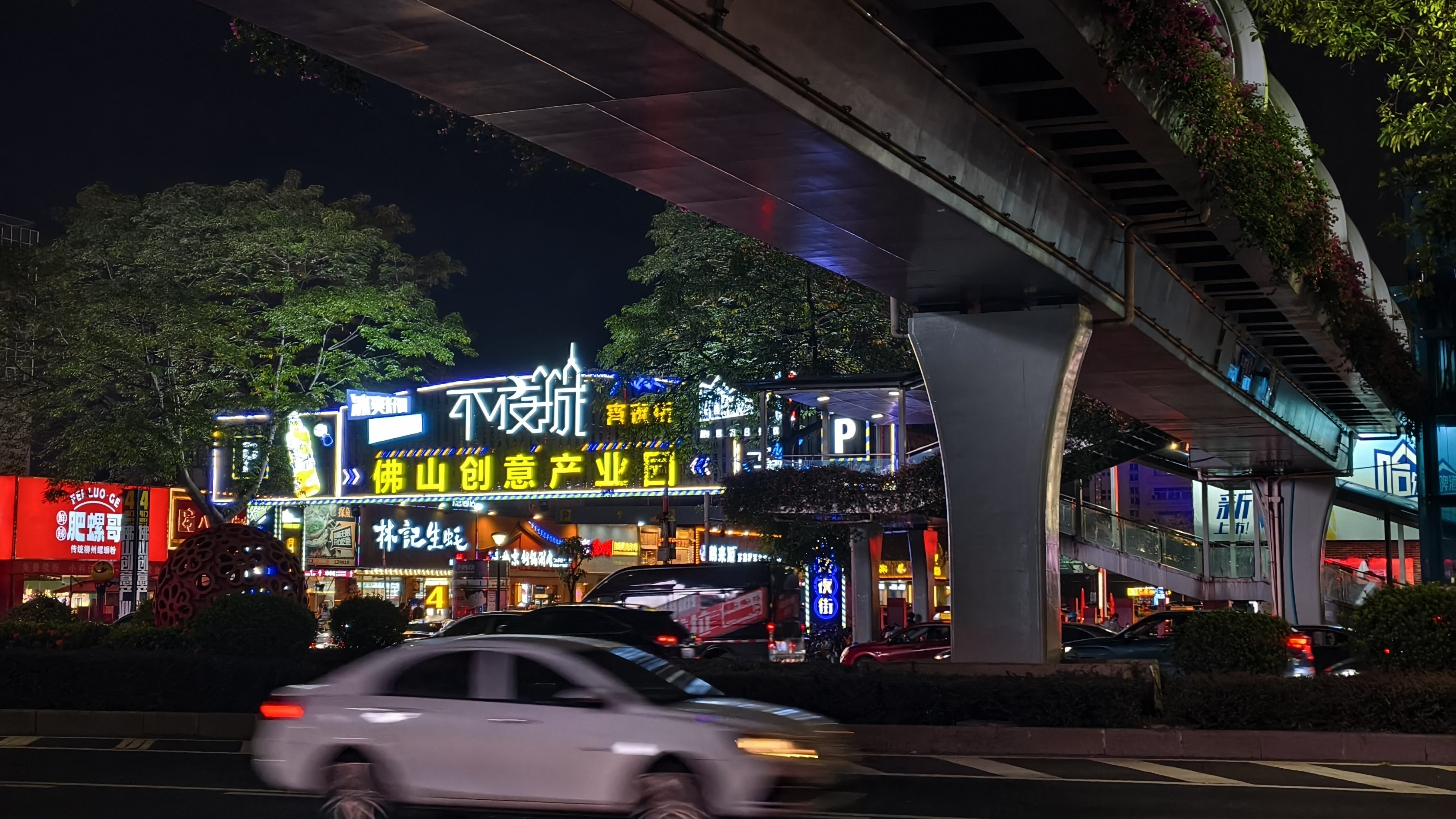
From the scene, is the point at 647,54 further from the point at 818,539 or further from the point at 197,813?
the point at 818,539

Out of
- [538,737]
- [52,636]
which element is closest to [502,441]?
[52,636]

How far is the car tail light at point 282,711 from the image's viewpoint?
10211 mm

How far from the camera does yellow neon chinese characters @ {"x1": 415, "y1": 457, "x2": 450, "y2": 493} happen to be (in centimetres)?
4428

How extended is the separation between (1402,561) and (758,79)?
49.9 m

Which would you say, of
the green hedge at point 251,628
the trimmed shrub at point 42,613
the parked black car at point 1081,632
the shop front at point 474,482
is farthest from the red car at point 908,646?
the trimmed shrub at point 42,613

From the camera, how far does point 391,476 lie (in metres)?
45.1

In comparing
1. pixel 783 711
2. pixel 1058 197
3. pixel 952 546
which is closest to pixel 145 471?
pixel 952 546

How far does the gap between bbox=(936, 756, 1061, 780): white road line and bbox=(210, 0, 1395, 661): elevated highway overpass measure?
6.94 feet

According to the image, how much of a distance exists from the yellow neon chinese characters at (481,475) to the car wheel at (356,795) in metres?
33.6

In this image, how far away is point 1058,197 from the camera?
1548cm

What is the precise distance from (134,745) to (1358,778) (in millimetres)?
13542

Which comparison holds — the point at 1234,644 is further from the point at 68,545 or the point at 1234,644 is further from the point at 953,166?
the point at 68,545

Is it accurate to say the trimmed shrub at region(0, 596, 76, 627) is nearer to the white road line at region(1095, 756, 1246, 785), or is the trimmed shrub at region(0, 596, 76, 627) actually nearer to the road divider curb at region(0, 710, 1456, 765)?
the road divider curb at region(0, 710, 1456, 765)

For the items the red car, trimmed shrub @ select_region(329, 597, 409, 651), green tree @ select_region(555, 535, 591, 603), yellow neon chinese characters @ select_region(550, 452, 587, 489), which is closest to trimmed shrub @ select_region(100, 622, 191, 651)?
trimmed shrub @ select_region(329, 597, 409, 651)
